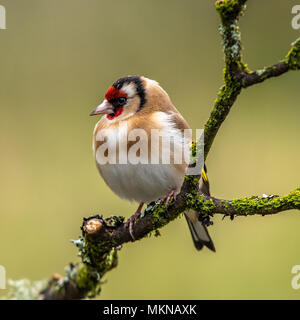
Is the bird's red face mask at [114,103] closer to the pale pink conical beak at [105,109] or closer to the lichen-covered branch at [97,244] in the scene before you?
the pale pink conical beak at [105,109]

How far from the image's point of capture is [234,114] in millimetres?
4699

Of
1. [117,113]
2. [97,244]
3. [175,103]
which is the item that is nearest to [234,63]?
[97,244]

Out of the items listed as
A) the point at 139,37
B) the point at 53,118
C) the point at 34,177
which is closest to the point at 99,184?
the point at 34,177

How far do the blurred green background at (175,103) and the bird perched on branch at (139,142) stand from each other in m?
1.15

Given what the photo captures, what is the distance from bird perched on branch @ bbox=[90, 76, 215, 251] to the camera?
2453 millimetres

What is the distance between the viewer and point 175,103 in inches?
178

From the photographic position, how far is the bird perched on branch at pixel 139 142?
2453mm

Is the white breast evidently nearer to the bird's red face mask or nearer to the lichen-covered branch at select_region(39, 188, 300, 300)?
the bird's red face mask

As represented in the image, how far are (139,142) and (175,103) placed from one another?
213 centimetres

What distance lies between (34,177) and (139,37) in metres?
1.56

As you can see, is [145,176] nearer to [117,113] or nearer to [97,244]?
[117,113]

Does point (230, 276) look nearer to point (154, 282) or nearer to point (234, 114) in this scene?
point (154, 282)

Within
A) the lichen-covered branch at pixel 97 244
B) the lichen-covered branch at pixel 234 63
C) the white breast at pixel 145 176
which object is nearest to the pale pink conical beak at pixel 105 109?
the white breast at pixel 145 176

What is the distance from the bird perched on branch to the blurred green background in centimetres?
115
